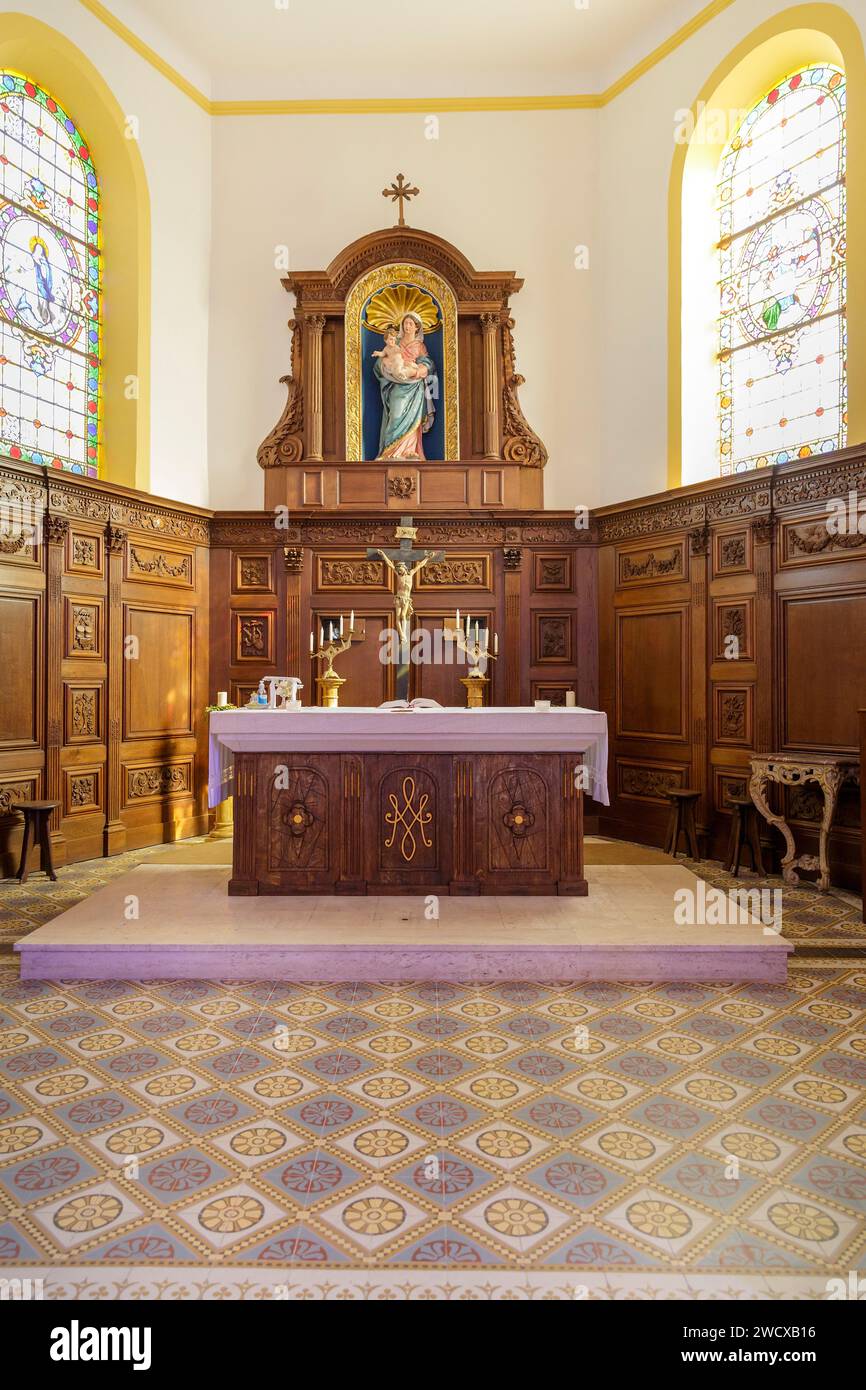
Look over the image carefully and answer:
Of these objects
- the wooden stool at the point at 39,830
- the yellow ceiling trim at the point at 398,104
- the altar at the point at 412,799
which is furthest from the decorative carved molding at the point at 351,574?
the yellow ceiling trim at the point at 398,104

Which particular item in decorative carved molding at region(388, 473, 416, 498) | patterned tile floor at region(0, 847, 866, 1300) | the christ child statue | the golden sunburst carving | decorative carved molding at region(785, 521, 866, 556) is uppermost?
the golden sunburst carving

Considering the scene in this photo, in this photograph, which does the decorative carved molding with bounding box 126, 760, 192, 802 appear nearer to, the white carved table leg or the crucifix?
the crucifix

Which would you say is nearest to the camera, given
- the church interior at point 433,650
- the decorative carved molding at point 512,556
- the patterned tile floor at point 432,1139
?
the patterned tile floor at point 432,1139

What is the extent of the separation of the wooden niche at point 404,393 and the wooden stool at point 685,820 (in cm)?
389

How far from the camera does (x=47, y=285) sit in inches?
325

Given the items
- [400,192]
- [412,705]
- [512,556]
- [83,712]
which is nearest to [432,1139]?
[412,705]

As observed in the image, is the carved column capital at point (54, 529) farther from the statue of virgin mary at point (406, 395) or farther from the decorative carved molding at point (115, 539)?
the statue of virgin mary at point (406, 395)

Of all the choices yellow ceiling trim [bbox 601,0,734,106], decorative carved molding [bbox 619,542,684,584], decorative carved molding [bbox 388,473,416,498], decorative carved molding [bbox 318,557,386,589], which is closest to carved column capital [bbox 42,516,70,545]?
decorative carved molding [bbox 318,557,386,589]

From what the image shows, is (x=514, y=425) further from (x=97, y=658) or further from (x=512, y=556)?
(x=97, y=658)

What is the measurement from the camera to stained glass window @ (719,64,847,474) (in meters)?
7.54

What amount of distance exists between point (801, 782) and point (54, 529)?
7.18 metres

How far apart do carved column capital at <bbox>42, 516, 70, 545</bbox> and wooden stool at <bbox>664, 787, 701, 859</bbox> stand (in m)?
6.52

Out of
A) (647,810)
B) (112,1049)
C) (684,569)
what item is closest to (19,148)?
(684,569)

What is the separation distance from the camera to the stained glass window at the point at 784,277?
754 cm
